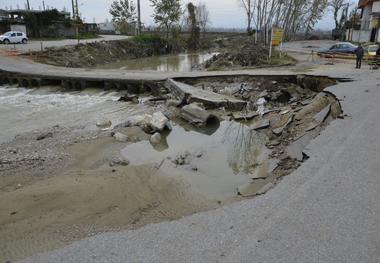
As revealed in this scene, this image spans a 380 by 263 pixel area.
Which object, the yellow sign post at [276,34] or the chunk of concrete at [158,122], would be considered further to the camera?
the yellow sign post at [276,34]

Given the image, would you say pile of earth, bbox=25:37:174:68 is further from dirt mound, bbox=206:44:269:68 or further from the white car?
dirt mound, bbox=206:44:269:68

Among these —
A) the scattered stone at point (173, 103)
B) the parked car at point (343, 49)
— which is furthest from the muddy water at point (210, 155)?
the parked car at point (343, 49)

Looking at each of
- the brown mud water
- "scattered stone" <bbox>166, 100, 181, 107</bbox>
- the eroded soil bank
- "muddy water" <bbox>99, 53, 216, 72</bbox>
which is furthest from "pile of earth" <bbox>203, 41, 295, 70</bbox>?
"scattered stone" <bbox>166, 100, 181, 107</bbox>

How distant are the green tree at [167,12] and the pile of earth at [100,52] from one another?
347 centimetres

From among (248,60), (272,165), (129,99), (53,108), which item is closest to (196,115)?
(272,165)

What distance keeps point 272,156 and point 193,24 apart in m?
50.0

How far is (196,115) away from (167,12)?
40.3 meters

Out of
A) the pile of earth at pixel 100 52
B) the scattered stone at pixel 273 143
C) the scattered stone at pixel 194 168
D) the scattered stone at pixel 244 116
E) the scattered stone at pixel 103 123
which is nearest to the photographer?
the scattered stone at pixel 194 168

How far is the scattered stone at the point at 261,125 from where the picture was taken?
36.8 ft

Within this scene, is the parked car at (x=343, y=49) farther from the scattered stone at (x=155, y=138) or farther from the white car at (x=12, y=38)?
the white car at (x=12, y=38)

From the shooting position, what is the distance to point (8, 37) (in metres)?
37.2

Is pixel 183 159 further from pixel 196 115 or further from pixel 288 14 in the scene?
pixel 288 14

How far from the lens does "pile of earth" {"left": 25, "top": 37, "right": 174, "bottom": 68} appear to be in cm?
2833

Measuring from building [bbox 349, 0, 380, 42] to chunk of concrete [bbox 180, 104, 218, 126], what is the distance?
114ft
